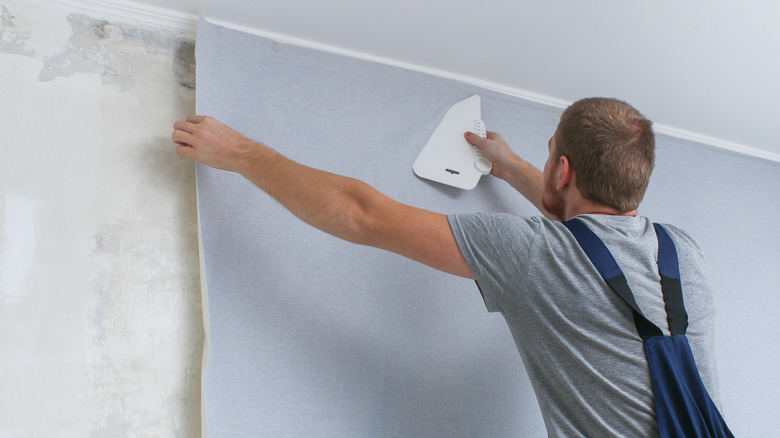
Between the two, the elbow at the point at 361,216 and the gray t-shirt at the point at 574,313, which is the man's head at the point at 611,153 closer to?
the gray t-shirt at the point at 574,313

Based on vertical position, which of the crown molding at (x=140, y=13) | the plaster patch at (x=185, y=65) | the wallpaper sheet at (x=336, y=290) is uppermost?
the crown molding at (x=140, y=13)

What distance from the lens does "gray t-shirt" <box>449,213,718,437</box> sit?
1147 mm

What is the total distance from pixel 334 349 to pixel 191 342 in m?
0.37

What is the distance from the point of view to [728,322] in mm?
2309

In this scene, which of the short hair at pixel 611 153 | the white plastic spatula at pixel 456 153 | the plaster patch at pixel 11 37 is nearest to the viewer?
the short hair at pixel 611 153

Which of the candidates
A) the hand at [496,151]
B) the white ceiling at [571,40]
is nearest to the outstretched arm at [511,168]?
the hand at [496,151]

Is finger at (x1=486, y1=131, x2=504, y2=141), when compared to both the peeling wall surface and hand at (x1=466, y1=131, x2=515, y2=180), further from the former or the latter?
the peeling wall surface

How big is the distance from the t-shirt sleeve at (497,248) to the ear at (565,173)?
223 mm

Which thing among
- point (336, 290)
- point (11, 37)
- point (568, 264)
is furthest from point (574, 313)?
point (11, 37)

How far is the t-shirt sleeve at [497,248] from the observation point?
118 centimetres

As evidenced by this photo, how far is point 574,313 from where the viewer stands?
1168mm

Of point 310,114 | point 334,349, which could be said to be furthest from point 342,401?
point 310,114

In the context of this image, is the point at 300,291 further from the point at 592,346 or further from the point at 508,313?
the point at 592,346

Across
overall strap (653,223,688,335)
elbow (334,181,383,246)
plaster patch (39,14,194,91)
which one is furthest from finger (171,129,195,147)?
overall strap (653,223,688,335)
